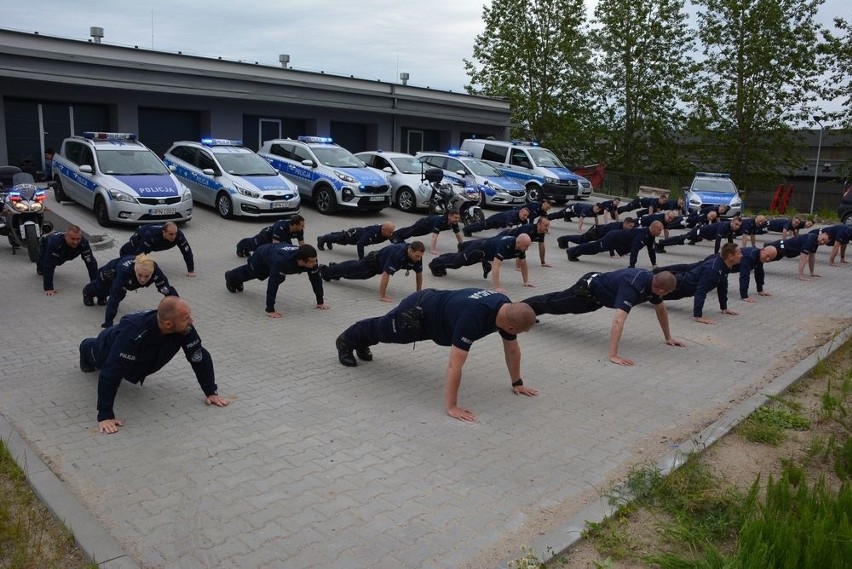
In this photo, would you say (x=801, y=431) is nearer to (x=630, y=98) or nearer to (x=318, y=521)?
(x=318, y=521)

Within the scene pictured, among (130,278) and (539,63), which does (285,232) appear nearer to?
(130,278)

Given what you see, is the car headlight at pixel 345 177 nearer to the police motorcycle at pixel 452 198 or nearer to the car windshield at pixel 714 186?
the police motorcycle at pixel 452 198

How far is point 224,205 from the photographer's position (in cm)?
1784

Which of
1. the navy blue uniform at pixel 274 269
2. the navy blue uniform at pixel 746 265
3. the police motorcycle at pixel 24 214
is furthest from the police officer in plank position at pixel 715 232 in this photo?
the police motorcycle at pixel 24 214

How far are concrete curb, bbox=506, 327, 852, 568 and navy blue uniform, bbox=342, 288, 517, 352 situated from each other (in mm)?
1707

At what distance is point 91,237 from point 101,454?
9.90 meters

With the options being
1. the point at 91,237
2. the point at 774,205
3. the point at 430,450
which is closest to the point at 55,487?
the point at 430,450

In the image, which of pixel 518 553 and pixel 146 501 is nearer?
pixel 518 553

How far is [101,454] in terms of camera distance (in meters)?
5.53

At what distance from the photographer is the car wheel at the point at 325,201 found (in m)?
19.6

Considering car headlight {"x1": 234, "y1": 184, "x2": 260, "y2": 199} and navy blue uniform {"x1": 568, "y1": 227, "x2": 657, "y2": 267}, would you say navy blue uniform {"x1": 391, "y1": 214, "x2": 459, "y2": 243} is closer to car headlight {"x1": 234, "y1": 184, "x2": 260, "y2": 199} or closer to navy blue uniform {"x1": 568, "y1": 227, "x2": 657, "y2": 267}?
navy blue uniform {"x1": 568, "y1": 227, "x2": 657, "y2": 267}

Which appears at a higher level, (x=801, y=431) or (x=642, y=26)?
(x=642, y=26)

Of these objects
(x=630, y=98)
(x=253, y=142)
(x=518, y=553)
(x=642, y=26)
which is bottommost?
(x=518, y=553)

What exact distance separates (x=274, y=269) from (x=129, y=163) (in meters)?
8.35
